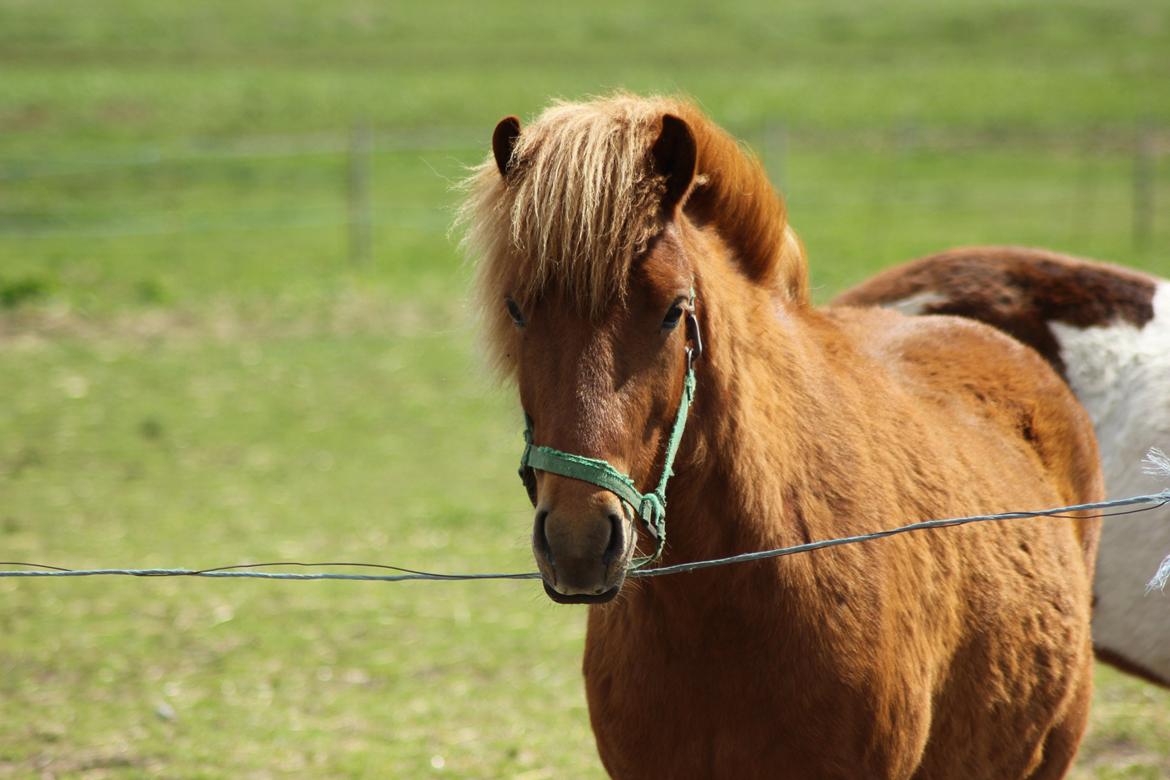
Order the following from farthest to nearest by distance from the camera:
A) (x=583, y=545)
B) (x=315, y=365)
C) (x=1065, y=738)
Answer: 1. (x=315, y=365)
2. (x=1065, y=738)
3. (x=583, y=545)

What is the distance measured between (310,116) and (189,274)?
1259 centimetres

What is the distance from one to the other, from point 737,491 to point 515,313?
600mm

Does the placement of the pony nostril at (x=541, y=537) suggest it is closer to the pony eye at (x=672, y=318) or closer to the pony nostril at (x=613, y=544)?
the pony nostril at (x=613, y=544)

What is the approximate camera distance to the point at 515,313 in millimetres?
2391

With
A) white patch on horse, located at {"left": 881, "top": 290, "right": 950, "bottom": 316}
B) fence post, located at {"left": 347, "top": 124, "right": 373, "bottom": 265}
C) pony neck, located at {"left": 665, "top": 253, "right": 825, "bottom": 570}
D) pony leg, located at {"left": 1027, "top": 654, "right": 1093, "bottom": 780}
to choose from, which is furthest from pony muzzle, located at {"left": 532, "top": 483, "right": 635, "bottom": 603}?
fence post, located at {"left": 347, "top": 124, "right": 373, "bottom": 265}

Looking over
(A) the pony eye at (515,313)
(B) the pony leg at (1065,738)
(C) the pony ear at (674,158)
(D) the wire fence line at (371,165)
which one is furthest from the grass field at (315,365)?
(B) the pony leg at (1065,738)

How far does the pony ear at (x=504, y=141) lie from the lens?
95.8 inches

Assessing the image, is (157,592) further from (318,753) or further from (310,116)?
(310,116)

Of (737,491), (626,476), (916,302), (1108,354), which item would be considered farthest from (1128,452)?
(626,476)

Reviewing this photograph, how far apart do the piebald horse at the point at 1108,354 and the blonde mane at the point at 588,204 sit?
167 cm

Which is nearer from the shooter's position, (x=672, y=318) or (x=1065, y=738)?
(x=672, y=318)

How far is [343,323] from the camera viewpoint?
11555 mm

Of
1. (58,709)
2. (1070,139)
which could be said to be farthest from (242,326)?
(1070,139)

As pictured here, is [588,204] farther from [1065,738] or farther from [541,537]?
[1065,738]
